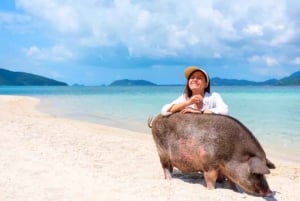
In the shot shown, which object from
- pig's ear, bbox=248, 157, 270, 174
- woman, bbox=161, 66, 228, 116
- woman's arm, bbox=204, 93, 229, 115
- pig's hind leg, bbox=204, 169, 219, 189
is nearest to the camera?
pig's ear, bbox=248, 157, 270, 174

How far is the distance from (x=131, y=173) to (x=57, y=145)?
274 centimetres

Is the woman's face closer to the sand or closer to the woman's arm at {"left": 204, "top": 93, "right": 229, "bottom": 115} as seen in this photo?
the woman's arm at {"left": 204, "top": 93, "right": 229, "bottom": 115}

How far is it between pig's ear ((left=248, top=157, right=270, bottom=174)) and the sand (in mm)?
409

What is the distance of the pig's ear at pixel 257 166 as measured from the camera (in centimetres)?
550

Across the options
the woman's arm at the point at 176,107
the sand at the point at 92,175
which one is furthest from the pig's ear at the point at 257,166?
the woman's arm at the point at 176,107

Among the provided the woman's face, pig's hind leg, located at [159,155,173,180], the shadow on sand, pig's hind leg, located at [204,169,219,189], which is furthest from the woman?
the shadow on sand

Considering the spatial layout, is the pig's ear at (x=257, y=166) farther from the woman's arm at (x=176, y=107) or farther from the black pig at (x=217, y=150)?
the woman's arm at (x=176, y=107)

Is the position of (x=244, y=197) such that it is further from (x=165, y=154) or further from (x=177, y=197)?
(x=165, y=154)

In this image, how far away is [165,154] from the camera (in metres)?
6.76

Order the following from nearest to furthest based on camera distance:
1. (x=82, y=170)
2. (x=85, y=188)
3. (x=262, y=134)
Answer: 1. (x=85, y=188)
2. (x=82, y=170)
3. (x=262, y=134)

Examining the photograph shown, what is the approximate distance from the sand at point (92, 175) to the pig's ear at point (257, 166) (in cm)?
41

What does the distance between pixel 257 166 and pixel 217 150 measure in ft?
1.90

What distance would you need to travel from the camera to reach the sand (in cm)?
580

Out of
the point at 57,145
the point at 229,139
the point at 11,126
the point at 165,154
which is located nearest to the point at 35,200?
the point at 165,154
